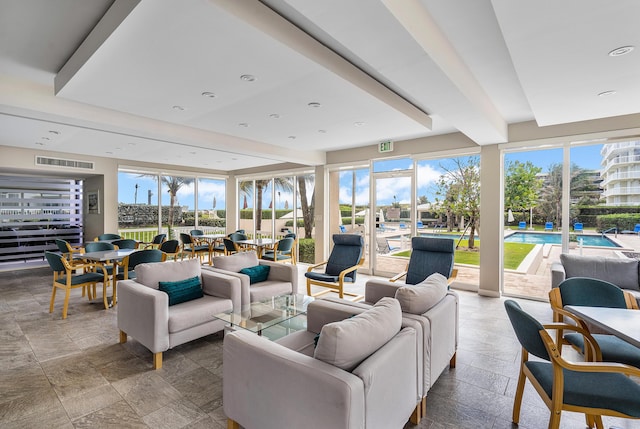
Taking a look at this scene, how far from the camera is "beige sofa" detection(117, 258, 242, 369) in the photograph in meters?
2.81

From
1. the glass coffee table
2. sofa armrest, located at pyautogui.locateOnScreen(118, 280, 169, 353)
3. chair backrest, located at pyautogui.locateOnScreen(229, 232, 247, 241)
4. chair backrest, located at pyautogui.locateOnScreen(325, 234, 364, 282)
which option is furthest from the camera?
chair backrest, located at pyautogui.locateOnScreen(229, 232, 247, 241)

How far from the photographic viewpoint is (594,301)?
8.36 ft

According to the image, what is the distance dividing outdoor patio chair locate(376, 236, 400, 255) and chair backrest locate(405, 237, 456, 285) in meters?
2.35

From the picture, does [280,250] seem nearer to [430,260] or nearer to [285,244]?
[285,244]

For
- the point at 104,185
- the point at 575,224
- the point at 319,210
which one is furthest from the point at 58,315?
the point at 575,224

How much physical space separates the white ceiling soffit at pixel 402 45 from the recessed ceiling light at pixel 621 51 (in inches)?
42.7

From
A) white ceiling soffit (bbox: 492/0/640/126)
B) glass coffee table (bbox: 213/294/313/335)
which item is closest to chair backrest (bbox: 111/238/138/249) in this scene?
glass coffee table (bbox: 213/294/313/335)

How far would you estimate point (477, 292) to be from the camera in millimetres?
5488

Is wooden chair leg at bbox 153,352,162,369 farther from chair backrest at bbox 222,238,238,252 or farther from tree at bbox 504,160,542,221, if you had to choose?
tree at bbox 504,160,542,221

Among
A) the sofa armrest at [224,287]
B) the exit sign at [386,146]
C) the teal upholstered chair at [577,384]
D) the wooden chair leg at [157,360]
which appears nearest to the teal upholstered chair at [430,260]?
the sofa armrest at [224,287]

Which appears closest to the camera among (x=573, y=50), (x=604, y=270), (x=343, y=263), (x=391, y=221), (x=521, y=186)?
(x=573, y=50)

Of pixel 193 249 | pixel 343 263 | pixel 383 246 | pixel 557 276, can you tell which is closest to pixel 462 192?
pixel 383 246

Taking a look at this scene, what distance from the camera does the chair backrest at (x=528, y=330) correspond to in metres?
1.68

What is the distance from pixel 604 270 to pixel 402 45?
4015 mm
